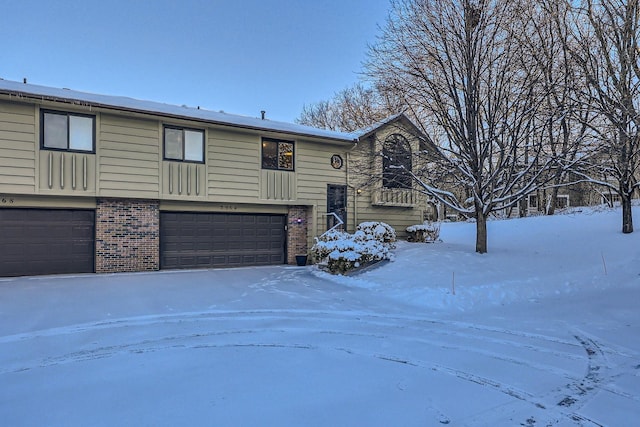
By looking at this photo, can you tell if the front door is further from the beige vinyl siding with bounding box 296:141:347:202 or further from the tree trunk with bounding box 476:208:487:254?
the tree trunk with bounding box 476:208:487:254

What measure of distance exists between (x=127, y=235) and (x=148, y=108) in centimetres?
376

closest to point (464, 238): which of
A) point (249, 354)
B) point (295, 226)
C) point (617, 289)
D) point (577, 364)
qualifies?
point (295, 226)

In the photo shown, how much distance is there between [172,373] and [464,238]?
52.6 feet

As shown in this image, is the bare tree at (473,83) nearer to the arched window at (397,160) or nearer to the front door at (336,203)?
the arched window at (397,160)

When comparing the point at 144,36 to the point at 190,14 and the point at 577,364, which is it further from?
the point at 577,364

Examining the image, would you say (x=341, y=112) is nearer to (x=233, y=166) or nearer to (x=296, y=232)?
(x=296, y=232)

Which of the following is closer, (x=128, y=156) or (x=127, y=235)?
(x=128, y=156)

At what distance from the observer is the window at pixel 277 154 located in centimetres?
1328

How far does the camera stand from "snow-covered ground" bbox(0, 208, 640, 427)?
320 centimetres

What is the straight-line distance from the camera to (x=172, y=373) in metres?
4.01

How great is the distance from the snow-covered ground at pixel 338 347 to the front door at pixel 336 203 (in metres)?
4.29

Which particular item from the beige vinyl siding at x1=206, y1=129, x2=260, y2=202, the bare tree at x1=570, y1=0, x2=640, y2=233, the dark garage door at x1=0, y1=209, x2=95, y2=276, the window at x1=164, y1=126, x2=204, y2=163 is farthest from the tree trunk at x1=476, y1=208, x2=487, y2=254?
the dark garage door at x1=0, y1=209, x2=95, y2=276

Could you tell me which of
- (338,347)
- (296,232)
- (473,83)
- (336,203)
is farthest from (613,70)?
(338,347)

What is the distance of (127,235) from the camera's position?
11.3m
